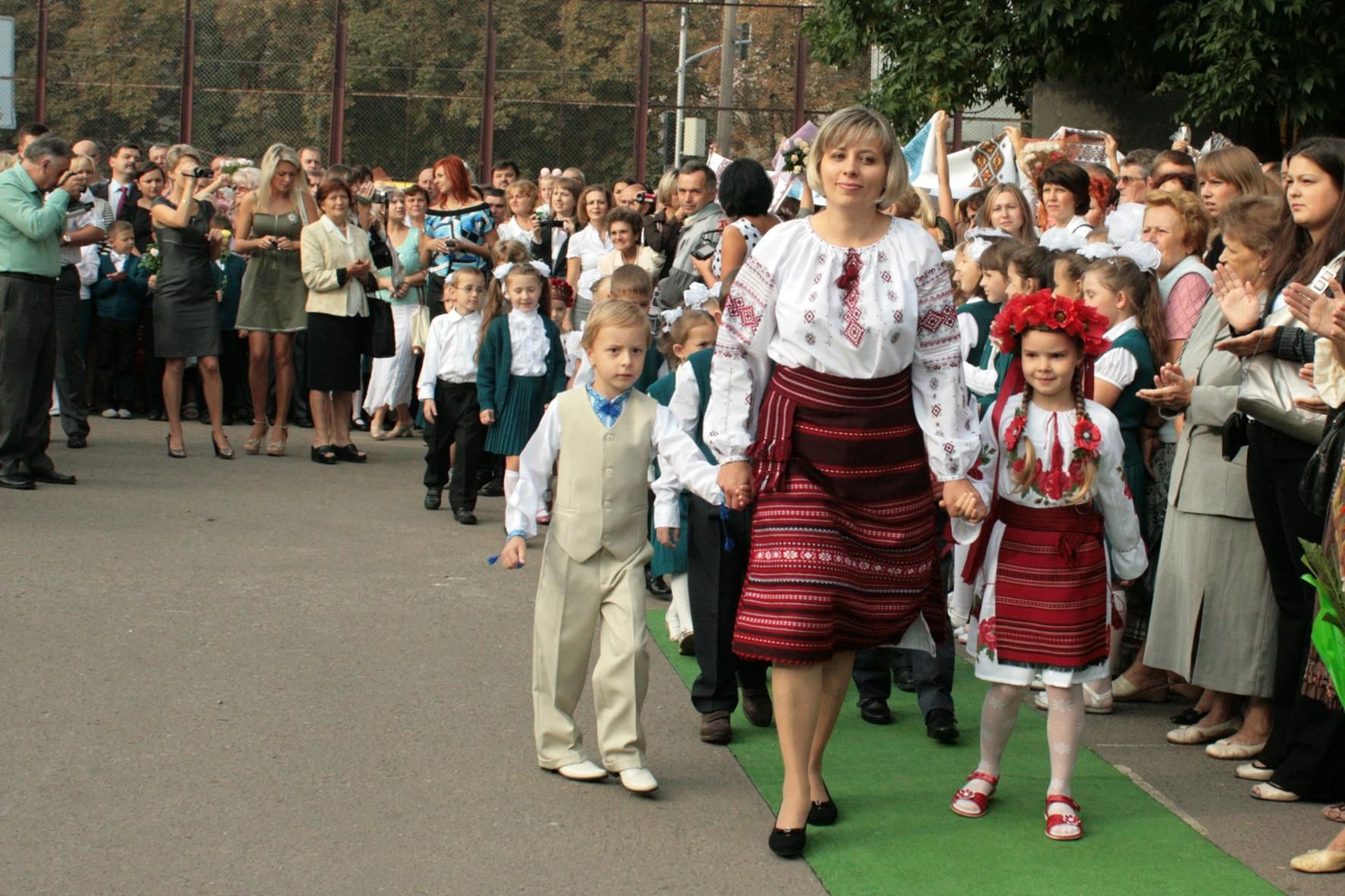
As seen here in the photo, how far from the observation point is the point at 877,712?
6625 millimetres

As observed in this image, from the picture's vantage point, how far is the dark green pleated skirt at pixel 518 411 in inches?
400

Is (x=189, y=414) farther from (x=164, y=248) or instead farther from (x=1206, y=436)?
(x=1206, y=436)

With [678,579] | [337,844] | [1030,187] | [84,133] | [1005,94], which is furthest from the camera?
[84,133]

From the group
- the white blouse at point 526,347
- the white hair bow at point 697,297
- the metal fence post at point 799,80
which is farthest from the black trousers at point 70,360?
the metal fence post at point 799,80

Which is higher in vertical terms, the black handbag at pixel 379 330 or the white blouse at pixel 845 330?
the white blouse at pixel 845 330

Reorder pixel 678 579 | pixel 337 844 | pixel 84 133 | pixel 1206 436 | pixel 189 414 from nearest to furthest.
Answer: pixel 337 844 → pixel 1206 436 → pixel 678 579 → pixel 189 414 → pixel 84 133

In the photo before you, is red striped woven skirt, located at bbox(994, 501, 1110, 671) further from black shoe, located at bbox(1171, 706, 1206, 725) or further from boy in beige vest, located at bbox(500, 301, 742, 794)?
black shoe, located at bbox(1171, 706, 1206, 725)

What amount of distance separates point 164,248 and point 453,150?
60.2 ft

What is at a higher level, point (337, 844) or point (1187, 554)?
point (1187, 554)

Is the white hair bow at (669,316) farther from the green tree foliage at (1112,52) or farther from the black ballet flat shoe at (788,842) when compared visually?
the green tree foliage at (1112,52)

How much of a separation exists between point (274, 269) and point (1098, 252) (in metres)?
7.41

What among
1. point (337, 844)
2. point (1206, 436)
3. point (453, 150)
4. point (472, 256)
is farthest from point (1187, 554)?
point (453, 150)

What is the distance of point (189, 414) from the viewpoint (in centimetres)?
1511

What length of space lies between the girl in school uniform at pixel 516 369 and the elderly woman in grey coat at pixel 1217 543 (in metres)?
4.69
